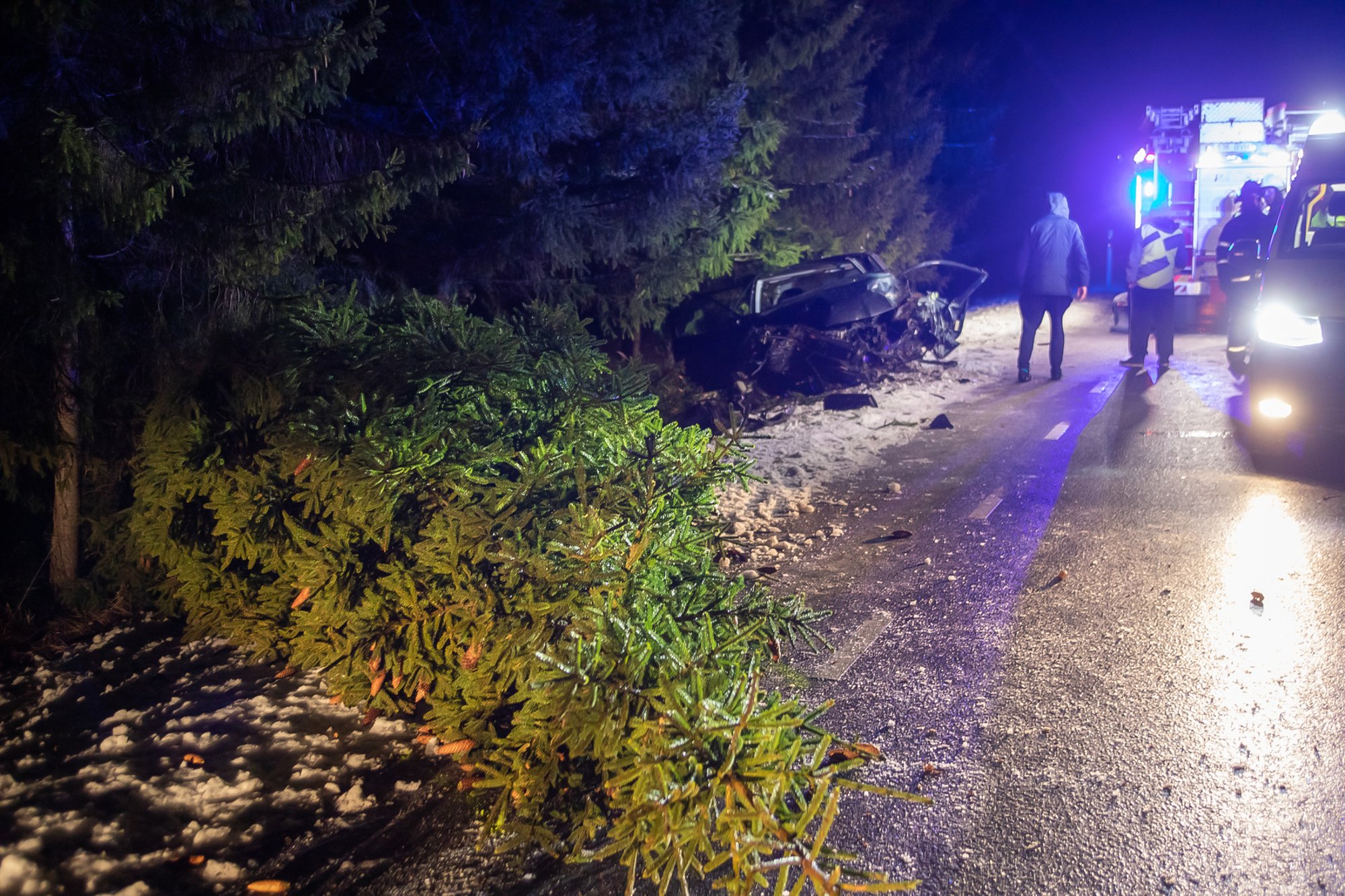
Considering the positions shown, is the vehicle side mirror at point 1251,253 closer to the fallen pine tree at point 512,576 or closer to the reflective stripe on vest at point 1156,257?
the reflective stripe on vest at point 1156,257

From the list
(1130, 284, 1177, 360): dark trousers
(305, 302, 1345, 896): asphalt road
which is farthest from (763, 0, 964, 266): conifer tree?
(305, 302, 1345, 896): asphalt road

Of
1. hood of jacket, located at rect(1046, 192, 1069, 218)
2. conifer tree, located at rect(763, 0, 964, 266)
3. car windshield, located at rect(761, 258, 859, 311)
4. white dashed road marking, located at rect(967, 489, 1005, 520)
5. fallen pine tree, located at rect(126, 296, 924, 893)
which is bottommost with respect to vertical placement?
white dashed road marking, located at rect(967, 489, 1005, 520)

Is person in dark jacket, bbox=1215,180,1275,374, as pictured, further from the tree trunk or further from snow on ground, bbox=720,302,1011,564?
the tree trunk

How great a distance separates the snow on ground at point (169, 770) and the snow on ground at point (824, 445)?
194cm

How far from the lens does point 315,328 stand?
4113 mm

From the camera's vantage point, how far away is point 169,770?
3.15 m

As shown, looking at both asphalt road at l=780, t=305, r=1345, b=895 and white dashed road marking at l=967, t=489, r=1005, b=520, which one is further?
white dashed road marking at l=967, t=489, r=1005, b=520

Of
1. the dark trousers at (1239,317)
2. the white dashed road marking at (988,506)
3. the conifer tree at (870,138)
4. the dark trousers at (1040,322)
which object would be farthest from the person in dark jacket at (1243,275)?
the conifer tree at (870,138)

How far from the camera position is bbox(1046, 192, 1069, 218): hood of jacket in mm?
11555

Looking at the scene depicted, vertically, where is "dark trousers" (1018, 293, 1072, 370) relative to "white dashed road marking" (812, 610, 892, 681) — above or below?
above

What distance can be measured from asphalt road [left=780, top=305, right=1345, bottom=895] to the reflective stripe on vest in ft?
16.4

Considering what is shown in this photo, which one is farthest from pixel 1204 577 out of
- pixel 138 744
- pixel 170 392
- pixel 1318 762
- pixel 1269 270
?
pixel 170 392

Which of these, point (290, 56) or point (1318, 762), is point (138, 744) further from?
point (1318, 762)

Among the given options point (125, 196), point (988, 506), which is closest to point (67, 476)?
point (125, 196)
